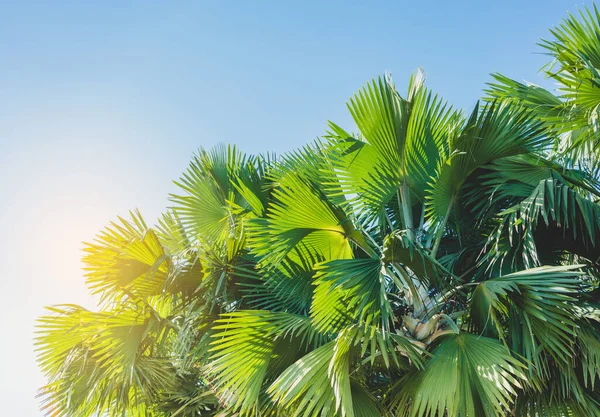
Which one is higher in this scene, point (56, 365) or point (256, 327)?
point (56, 365)

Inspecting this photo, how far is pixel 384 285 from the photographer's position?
324 cm

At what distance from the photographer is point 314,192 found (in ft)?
12.4

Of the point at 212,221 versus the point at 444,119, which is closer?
the point at 444,119

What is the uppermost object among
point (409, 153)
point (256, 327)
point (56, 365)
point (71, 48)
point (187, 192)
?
point (71, 48)

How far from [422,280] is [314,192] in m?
1.02

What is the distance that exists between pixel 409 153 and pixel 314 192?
35.3 inches

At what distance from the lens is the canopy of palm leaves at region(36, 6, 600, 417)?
329 centimetres

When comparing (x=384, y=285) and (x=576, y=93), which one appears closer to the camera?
(x=384, y=285)

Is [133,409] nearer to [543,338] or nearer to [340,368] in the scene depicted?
[340,368]

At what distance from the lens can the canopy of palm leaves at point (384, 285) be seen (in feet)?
10.8

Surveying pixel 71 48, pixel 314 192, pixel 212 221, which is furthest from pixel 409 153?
pixel 71 48

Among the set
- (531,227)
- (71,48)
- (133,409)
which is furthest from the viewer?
(71,48)

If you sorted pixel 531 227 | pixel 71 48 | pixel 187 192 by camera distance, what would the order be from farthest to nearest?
pixel 71 48 → pixel 187 192 → pixel 531 227

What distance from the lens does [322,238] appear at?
4.06 meters
